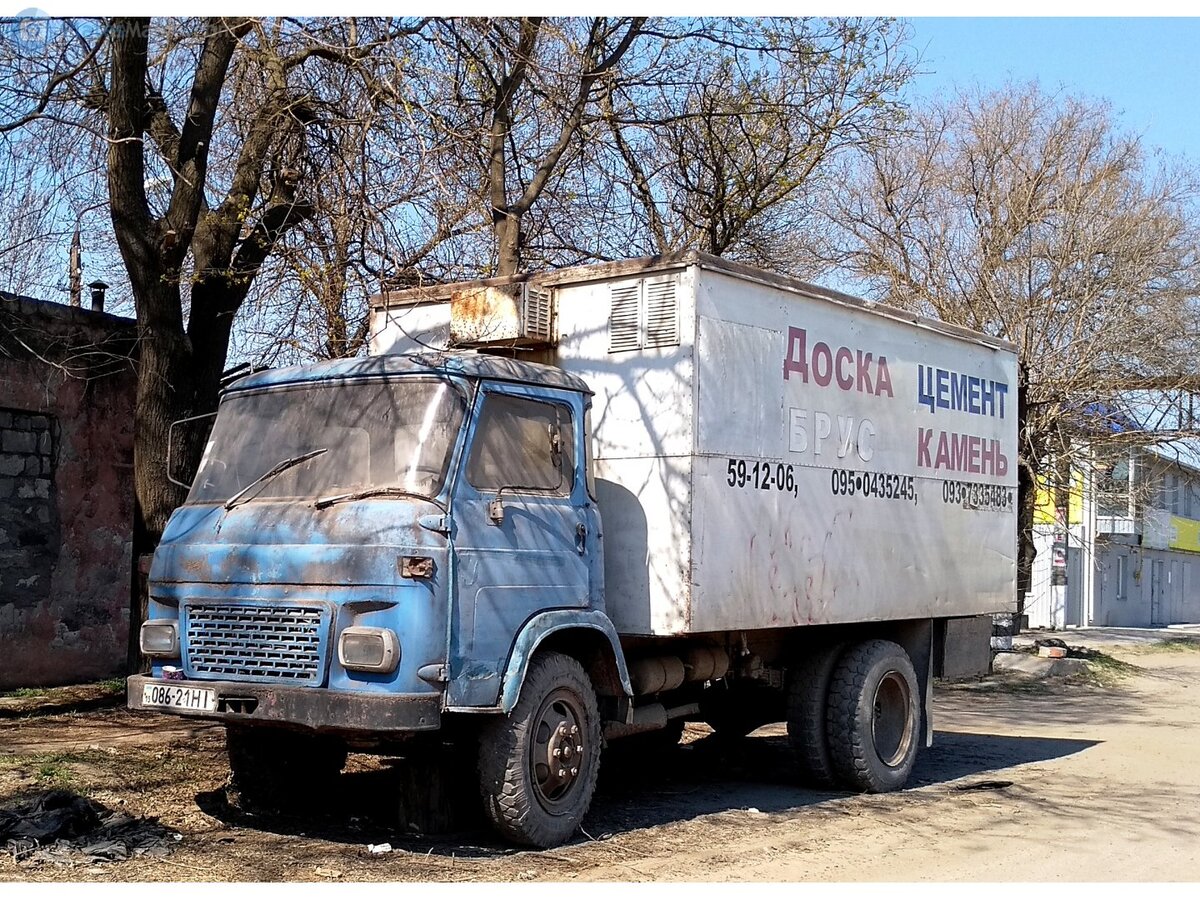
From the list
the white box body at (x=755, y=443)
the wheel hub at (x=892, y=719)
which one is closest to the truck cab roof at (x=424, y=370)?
the white box body at (x=755, y=443)

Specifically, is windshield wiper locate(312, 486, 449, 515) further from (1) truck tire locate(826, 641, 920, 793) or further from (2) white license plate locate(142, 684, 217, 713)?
(1) truck tire locate(826, 641, 920, 793)

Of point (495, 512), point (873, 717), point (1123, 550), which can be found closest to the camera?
point (495, 512)

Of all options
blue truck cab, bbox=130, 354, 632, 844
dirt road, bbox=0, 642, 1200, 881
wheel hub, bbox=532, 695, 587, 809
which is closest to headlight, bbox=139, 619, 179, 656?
blue truck cab, bbox=130, 354, 632, 844

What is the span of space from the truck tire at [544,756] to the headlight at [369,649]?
740 mm

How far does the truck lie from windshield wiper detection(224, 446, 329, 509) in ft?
0.07

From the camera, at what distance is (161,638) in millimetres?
6836

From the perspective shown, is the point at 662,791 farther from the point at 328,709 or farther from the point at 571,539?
the point at 328,709

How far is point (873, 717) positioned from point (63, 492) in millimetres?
7322

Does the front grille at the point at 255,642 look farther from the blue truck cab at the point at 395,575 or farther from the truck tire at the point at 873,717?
the truck tire at the point at 873,717

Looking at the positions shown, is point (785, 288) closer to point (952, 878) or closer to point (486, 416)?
point (486, 416)

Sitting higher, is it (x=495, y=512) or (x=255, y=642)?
(x=495, y=512)

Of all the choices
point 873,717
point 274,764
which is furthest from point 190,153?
point 873,717
